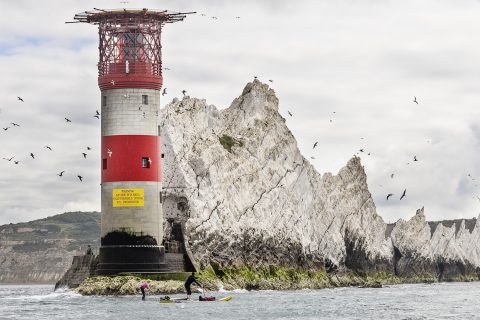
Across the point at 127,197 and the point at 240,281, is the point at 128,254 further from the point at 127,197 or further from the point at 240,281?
the point at 240,281

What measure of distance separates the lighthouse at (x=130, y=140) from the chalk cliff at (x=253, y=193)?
28.9 feet

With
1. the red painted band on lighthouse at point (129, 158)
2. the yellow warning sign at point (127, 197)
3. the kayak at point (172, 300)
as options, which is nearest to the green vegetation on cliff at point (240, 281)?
the yellow warning sign at point (127, 197)

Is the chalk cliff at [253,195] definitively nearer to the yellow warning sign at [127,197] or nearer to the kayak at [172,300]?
the yellow warning sign at [127,197]

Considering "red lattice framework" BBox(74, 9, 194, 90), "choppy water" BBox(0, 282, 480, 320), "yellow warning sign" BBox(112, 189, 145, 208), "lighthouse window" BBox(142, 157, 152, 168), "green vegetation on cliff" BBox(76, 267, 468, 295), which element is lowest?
"choppy water" BBox(0, 282, 480, 320)

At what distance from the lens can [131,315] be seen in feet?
263

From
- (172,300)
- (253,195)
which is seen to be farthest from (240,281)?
(172,300)

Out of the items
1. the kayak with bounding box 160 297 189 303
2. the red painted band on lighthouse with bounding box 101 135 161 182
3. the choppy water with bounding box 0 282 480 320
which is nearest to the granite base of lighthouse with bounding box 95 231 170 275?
the choppy water with bounding box 0 282 480 320

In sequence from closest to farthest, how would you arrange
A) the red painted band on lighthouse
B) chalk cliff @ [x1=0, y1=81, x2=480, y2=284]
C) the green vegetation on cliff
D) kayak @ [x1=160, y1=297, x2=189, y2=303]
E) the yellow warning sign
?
kayak @ [x1=160, y1=297, x2=189, y2=303], the green vegetation on cliff, the red painted band on lighthouse, the yellow warning sign, chalk cliff @ [x1=0, y1=81, x2=480, y2=284]

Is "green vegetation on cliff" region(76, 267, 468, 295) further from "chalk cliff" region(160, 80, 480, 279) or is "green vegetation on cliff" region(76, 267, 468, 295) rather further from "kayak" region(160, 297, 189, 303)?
"kayak" region(160, 297, 189, 303)

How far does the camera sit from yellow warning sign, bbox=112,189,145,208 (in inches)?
4178

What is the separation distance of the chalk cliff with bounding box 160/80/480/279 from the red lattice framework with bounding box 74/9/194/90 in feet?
36.5

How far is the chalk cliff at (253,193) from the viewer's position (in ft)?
387

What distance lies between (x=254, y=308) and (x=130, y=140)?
2330 centimetres

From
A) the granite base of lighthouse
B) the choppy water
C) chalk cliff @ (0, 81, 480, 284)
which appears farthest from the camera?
chalk cliff @ (0, 81, 480, 284)
